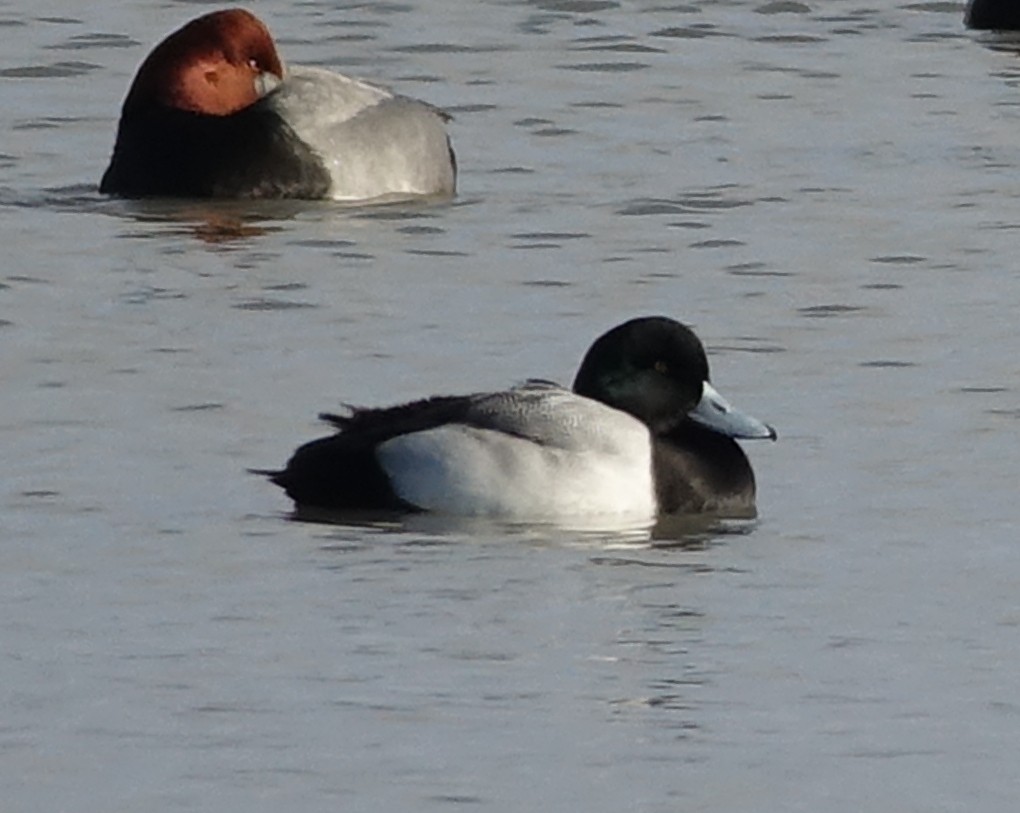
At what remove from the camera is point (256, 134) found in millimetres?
14953

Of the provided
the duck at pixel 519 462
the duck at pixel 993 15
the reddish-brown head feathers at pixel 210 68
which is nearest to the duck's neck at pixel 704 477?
the duck at pixel 519 462

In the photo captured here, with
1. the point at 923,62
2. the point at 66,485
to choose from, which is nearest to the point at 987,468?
the point at 66,485

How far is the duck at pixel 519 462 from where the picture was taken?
9805 millimetres

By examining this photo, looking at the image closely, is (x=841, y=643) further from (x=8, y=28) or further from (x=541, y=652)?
(x=8, y=28)

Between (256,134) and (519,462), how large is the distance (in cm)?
536

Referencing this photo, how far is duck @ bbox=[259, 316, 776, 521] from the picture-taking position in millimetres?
9805

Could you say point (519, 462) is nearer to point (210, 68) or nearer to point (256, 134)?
point (256, 134)

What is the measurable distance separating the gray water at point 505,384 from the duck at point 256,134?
18 centimetres

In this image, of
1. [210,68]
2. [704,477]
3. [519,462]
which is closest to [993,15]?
[210,68]

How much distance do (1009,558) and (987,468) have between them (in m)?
0.99

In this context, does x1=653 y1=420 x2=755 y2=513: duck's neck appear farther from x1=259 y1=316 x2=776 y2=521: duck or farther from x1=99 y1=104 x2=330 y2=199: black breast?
x1=99 y1=104 x2=330 y2=199: black breast

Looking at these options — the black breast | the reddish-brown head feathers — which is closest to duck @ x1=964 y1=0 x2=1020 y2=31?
the reddish-brown head feathers

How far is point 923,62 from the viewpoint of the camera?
18.2 meters

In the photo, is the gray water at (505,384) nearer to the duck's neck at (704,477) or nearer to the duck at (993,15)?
the duck's neck at (704,477)
